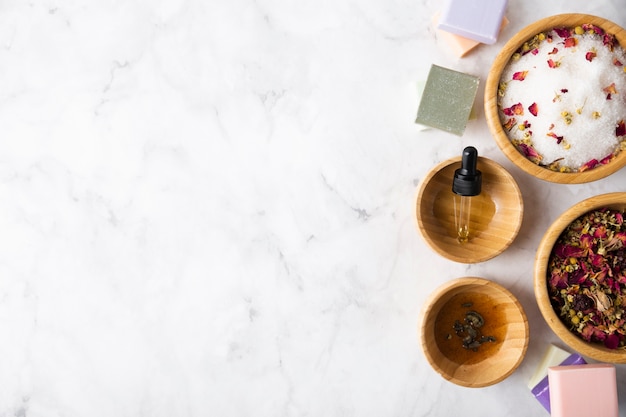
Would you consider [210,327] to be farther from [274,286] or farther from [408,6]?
[408,6]

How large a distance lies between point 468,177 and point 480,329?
0.33 metres

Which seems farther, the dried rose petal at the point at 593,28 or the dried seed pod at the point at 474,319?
the dried seed pod at the point at 474,319

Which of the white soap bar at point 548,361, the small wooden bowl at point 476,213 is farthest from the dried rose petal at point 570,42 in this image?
the white soap bar at point 548,361

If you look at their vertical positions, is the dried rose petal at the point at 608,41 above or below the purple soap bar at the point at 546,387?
above

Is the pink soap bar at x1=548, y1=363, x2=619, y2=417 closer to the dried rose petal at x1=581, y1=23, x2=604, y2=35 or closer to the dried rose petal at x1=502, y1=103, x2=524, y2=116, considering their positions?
the dried rose petal at x1=502, y1=103, x2=524, y2=116

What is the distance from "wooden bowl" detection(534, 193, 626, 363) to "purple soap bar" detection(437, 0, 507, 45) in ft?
1.22

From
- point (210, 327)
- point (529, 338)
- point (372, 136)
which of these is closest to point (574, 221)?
point (529, 338)

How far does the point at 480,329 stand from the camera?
1.26 m

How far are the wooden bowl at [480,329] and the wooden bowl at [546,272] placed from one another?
0.07 meters

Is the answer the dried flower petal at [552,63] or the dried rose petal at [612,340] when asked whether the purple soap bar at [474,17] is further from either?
the dried rose petal at [612,340]

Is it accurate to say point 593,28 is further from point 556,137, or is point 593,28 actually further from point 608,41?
point 556,137

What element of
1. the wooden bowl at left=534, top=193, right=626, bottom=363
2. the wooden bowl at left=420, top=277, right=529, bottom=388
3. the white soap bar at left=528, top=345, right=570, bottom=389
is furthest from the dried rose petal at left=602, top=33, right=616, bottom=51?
the white soap bar at left=528, top=345, right=570, bottom=389

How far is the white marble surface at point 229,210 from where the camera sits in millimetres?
1283

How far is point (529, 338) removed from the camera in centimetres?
125
